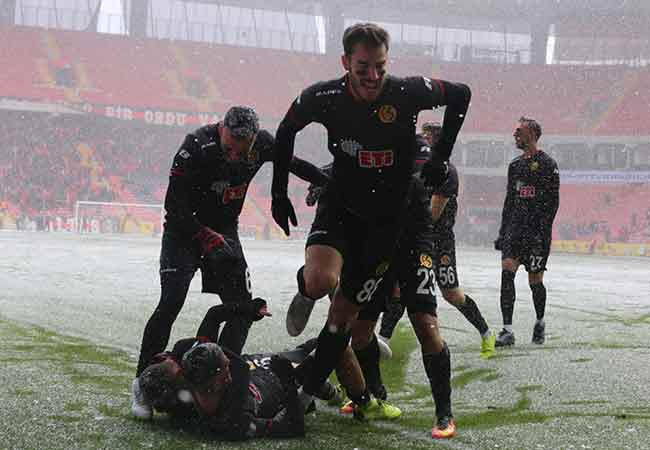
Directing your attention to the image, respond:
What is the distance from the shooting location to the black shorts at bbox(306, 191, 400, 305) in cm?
376

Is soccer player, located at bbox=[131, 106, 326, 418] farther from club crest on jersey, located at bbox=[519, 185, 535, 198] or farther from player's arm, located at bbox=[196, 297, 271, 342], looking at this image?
club crest on jersey, located at bbox=[519, 185, 535, 198]

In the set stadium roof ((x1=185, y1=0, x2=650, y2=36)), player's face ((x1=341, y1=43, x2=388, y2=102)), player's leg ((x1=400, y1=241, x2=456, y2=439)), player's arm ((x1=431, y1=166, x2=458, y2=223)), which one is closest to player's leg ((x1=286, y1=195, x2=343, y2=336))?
player's leg ((x1=400, y1=241, x2=456, y2=439))

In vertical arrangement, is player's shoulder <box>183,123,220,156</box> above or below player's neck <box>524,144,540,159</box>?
below

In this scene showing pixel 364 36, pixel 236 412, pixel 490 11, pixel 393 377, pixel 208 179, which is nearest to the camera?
pixel 364 36

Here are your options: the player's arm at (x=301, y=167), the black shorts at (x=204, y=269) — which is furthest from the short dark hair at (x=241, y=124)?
the black shorts at (x=204, y=269)

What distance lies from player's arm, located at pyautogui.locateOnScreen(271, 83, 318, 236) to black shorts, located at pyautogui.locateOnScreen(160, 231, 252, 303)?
891mm

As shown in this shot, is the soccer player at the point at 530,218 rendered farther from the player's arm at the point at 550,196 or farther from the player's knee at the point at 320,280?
the player's knee at the point at 320,280

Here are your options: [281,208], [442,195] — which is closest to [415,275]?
[281,208]

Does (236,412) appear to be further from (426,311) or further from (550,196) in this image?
(550,196)

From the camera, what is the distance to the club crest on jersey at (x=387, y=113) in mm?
3643

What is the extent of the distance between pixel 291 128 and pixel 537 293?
13.9ft

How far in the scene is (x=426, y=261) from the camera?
3955 millimetres

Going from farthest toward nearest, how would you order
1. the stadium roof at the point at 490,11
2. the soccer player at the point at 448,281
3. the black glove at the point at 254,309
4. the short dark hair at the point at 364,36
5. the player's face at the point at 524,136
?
1. the stadium roof at the point at 490,11
2. the player's face at the point at 524,136
3. the soccer player at the point at 448,281
4. the black glove at the point at 254,309
5. the short dark hair at the point at 364,36

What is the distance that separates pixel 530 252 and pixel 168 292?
3.83m
